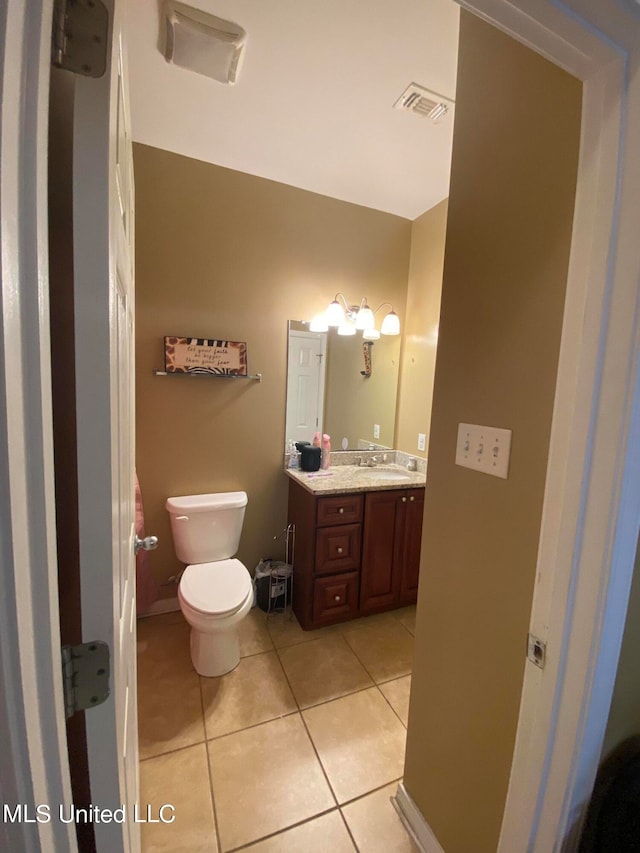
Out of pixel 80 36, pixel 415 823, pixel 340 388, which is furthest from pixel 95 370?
pixel 340 388

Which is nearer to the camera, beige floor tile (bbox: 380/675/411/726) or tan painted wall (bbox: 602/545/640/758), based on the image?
tan painted wall (bbox: 602/545/640/758)

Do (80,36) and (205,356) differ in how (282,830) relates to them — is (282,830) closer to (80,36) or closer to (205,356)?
(80,36)

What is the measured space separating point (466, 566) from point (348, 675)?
4.00ft

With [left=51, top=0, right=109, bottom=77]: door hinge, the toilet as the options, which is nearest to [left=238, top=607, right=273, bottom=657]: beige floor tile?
the toilet

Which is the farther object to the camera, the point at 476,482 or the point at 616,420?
the point at 476,482

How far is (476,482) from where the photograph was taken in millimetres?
950

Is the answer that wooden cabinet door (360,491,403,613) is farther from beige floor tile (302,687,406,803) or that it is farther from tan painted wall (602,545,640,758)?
tan painted wall (602,545,640,758)

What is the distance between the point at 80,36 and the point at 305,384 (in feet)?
6.57

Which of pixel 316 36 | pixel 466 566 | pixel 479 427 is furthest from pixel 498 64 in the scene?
pixel 466 566

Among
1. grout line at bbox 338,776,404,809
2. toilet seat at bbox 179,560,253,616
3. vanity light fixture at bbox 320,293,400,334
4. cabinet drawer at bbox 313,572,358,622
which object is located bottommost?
grout line at bbox 338,776,404,809

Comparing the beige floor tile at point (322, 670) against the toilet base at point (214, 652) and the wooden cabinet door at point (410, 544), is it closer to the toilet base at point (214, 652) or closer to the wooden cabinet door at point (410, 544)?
the toilet base at point (214, 652)

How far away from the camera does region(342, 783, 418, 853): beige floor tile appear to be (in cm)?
113

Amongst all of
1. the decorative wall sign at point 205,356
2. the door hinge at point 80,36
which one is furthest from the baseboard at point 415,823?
the decorative wall sign at point 205,356

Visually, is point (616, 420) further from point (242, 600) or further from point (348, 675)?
point (348, 675)
